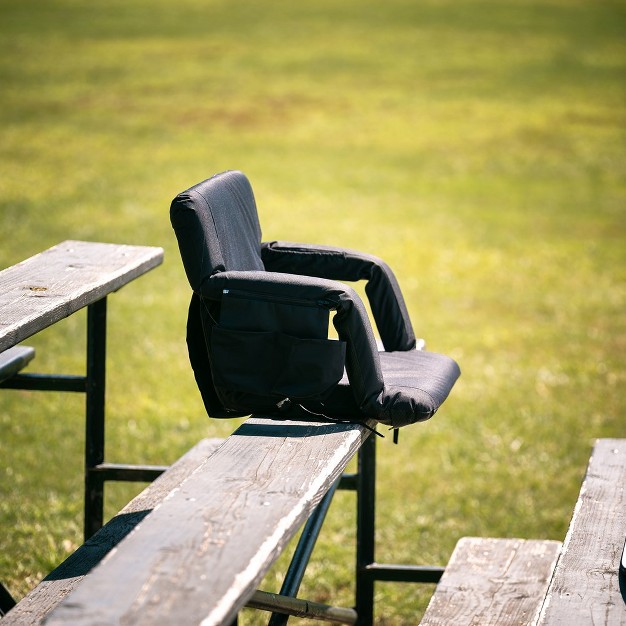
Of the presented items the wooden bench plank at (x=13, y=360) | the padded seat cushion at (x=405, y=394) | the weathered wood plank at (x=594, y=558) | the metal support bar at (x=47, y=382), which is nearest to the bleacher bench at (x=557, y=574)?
the weathered wood plank at (x=594, y=558)

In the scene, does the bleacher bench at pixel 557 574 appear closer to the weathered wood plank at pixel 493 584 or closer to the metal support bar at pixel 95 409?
the weathered wood plank at pixel 493 584

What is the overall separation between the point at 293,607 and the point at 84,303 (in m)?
1.03

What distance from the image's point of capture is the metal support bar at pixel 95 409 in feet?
13.2

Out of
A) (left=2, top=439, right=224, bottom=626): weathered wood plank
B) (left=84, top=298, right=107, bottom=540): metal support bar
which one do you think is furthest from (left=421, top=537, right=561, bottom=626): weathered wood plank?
(left=84, top=298, right=107, bottom=540): metal support bar

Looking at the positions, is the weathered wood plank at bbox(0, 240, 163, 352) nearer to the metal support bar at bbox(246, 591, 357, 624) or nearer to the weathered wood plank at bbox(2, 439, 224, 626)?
the weathered wood plank at bbox(2, 439, 224, 626)

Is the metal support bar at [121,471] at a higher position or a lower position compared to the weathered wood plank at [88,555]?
lower

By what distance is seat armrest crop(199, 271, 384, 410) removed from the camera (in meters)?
2.92

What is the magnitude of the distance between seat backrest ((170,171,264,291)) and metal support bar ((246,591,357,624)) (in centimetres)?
83

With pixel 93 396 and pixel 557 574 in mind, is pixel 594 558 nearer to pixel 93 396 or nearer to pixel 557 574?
pixel 557 574

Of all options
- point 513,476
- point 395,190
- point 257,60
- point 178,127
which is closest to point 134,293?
point 513,476

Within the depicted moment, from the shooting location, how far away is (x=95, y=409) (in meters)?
4.05

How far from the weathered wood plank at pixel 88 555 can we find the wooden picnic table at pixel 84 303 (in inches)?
7.9

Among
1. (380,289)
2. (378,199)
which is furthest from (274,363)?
(378,199)

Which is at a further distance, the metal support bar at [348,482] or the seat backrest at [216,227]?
the metal support bar at [348,482]
